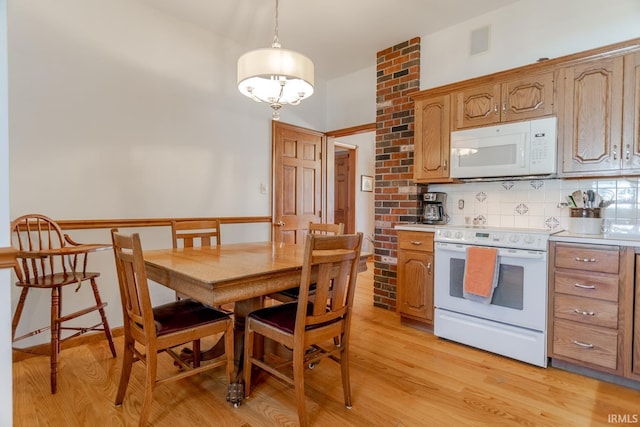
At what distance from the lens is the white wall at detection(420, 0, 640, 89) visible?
241cm

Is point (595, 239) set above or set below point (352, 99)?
below

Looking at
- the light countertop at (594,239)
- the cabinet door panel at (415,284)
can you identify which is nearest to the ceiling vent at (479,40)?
the light countertop at (594,239)

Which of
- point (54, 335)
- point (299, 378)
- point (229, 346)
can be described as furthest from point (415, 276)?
point (54, 335)

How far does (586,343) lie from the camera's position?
2.11m

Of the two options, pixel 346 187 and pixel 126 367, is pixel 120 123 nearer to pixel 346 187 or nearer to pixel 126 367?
pixel 126 367

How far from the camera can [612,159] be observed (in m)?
2.21

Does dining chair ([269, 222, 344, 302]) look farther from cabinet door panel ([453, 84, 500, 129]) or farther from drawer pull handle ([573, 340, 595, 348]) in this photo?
drawer pull handle ([573, 340, 595, 348])

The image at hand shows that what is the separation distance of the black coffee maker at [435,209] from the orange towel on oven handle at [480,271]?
2.35ft

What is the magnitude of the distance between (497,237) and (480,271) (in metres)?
0.27

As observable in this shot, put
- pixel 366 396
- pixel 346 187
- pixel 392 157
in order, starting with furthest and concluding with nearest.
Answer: pixel 346 187 → pixel 392 157 → pixel 366 396

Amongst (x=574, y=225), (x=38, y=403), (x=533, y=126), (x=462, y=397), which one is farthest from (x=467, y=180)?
(x=38, y=403)

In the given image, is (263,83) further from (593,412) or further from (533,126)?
(593,412)

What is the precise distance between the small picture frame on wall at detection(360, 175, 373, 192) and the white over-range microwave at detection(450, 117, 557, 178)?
11.6 feet

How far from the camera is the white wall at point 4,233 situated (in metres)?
1.11
